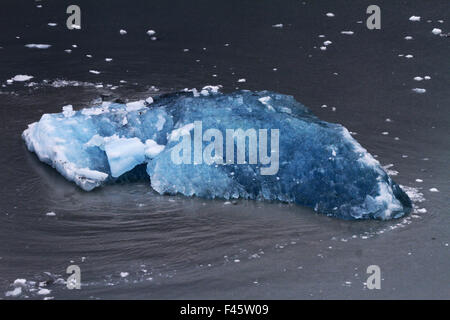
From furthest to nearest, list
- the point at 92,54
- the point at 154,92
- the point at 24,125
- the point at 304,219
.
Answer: the point at 92,54 < the point at 154,92 < the point at 24,125 < the point at 304,219

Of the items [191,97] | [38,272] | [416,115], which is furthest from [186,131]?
[416,115]

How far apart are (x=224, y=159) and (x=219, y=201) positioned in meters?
0.28

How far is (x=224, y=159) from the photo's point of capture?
5719 mm

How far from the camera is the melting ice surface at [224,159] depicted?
215 inches

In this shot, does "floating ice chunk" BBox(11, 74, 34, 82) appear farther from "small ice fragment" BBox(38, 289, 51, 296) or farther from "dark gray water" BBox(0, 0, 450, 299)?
"small ice fragment" BBox(38, 289, 51, 296)

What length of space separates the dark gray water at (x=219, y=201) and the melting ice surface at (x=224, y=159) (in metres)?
0.10

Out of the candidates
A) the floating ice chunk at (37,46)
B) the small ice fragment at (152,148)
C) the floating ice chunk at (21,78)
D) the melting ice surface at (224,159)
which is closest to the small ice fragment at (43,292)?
the melting ice surface at (224,159)

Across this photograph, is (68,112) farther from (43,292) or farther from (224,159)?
(43,292)

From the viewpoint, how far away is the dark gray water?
491cm

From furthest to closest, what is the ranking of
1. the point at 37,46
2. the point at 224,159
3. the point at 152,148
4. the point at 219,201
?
the point at 37,46, the point at 152,148, the point at 224,159, the point at 219,201

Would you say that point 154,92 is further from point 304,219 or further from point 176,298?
point 176,298

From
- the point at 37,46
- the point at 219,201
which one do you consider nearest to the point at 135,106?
the point at 219,201

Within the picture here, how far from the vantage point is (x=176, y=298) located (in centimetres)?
472

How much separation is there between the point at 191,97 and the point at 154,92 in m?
1.04
